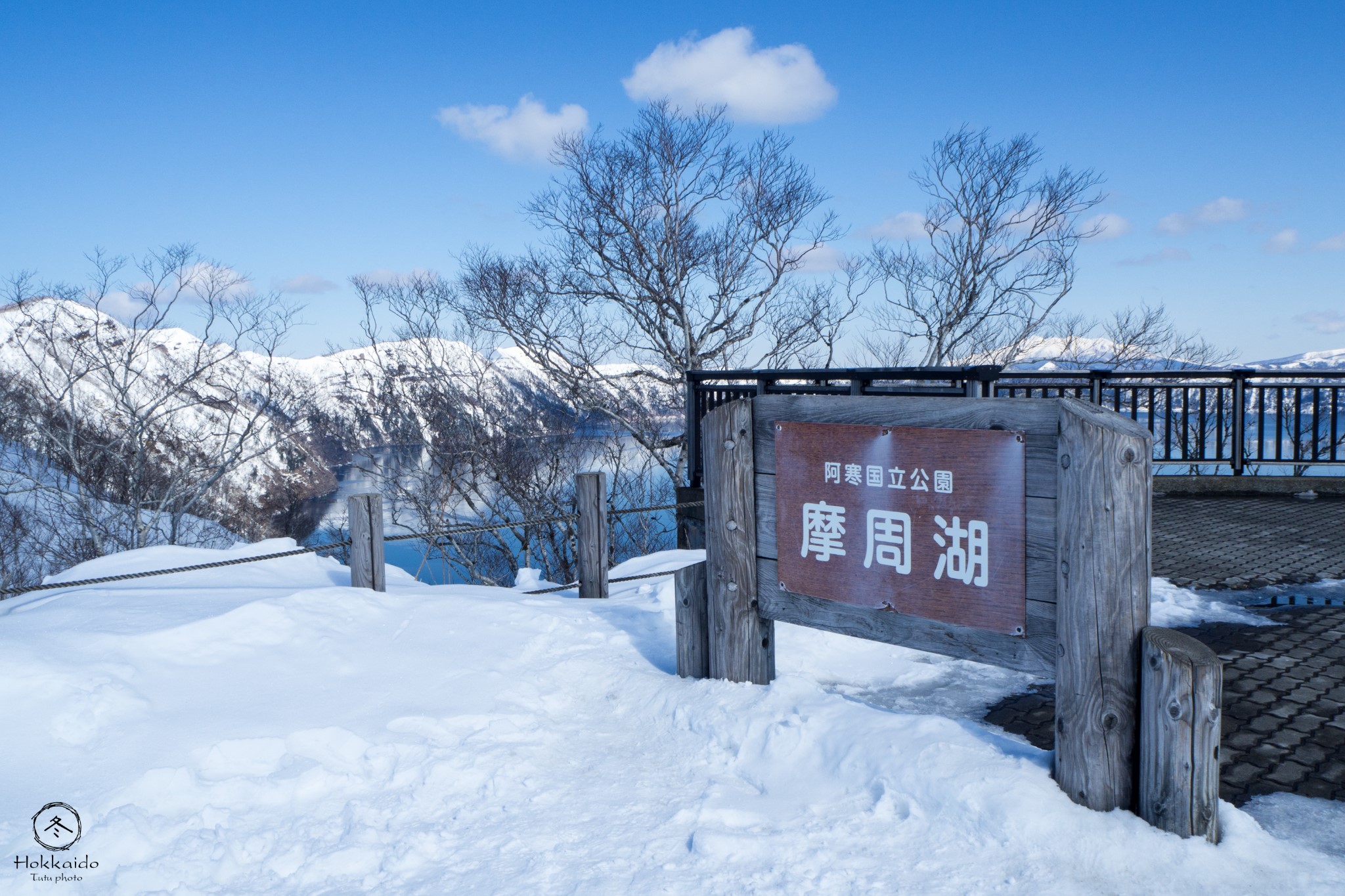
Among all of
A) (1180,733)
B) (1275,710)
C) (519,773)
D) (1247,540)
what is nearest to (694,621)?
(519,773)

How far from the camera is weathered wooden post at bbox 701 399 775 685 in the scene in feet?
10.6

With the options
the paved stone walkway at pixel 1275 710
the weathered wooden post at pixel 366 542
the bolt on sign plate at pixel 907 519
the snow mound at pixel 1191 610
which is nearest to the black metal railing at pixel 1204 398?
the snow mound at pixel 1191 610

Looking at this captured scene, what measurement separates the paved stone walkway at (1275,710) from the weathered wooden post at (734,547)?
1.04 m

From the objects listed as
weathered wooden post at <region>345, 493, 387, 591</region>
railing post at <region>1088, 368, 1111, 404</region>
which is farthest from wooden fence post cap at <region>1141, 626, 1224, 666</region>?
railing post at <region>1088, 368, 1111, 404</region>

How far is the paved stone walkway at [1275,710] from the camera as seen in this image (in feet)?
9.02

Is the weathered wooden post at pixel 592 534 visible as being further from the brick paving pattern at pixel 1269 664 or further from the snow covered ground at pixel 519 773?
the brick paving pattern at pixel 1269 664

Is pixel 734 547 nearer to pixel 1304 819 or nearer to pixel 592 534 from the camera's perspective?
pixel 1304 819

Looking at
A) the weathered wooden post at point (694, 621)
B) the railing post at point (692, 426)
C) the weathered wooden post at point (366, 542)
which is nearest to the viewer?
the weathered wooden post at point (694, 621)

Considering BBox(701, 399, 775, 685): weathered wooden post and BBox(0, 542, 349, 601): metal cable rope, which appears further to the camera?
BBox(0, 542, 349, 601): metal cable rope

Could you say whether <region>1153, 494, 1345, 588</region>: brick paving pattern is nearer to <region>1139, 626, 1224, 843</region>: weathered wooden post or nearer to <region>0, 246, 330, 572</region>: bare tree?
<region>1139, 626, 1224, 843</region>: weathered wooden post

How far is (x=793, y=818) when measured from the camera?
2471mm

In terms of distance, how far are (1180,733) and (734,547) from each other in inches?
65.4

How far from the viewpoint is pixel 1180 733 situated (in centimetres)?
219

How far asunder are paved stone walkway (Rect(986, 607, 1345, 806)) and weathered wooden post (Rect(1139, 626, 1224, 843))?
1.84 feet
